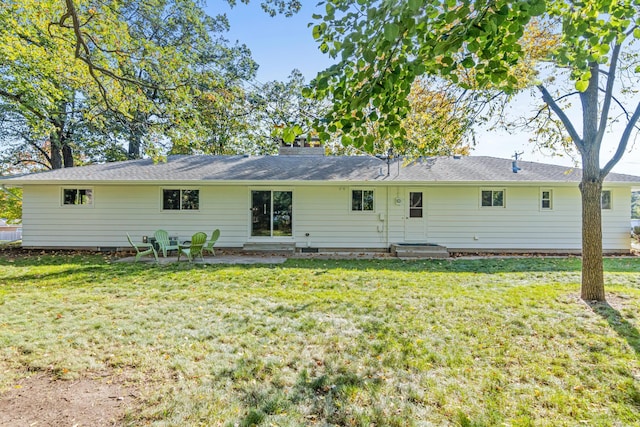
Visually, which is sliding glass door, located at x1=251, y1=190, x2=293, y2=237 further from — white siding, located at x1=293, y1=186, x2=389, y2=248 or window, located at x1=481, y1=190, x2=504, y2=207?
window, located at x1=481, y1=190, x2=504, y2=207

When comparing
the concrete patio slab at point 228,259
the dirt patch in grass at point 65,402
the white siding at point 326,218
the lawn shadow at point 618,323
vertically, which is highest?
the white siding at point 326,218

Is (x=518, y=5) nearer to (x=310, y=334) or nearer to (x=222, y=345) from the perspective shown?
(x=310, y=334)

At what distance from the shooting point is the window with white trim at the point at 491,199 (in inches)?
430

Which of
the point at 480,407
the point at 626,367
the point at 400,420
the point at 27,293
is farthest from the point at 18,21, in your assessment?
the point at 626,367

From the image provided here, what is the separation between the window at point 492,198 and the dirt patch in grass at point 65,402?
11.3 meters

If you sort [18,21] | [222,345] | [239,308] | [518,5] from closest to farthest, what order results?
[518,5]
[222,345]
[239,308]
[18,21]

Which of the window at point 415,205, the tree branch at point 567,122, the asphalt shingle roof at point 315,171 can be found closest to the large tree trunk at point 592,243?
the tree branch at point 567,122

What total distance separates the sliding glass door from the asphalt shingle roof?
762 millimetres

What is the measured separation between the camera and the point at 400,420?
2330mm

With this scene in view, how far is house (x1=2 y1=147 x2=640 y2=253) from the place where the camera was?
35.3 ft

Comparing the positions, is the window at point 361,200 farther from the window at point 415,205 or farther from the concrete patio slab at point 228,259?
the concrete patio slab at point 228,259

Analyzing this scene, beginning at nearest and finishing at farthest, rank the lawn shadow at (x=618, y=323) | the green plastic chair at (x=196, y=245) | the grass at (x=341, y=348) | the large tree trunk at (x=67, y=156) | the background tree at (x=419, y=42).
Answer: the background tree at (x=419, y=42) < the grass at (x=341, y=348) < the lawn shadow at (x=618, y=323) < the green plastic chair at (x=196, y=245) < the large tree trunk at (x=67, y=156)

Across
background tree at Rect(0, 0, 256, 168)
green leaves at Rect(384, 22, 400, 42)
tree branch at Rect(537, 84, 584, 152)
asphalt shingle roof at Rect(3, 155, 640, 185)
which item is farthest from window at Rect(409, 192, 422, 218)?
green leaves at Rect(384, 22, 400, 42)

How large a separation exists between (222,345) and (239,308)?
4.18 ft
